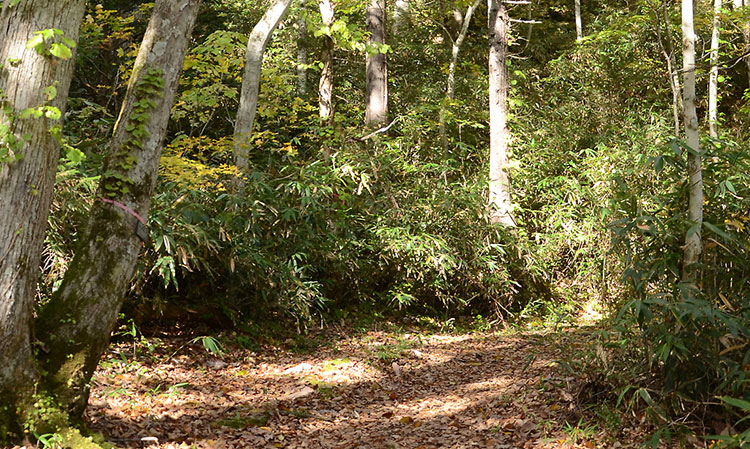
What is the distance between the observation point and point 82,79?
33.1 ft

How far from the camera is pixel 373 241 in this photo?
338 inches

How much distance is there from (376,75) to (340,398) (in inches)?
285

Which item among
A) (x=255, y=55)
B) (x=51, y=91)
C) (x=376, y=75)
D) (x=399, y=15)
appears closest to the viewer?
(x=51, y=91)

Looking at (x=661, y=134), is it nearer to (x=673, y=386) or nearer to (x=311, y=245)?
(x=311, y=245)

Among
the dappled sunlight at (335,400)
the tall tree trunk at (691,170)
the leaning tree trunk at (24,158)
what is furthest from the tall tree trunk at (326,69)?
the leaning tree trunk at (24,158)

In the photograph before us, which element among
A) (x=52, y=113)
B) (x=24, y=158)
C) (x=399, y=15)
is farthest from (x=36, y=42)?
(x=399, y=15)

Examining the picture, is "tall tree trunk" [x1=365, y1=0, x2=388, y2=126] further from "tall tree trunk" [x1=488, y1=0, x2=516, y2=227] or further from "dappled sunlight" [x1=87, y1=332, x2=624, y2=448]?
"dappled sunlight" [x1=87, y1=332, x2=624, y2=448]

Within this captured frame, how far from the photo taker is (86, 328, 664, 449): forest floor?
14.3 feet

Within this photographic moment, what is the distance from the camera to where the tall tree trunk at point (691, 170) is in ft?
12.7

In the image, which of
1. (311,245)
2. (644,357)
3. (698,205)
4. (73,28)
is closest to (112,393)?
(73,28)

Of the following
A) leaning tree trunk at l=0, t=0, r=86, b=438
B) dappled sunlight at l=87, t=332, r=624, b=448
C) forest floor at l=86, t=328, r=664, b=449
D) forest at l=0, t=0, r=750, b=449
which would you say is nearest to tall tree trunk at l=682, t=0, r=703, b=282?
forest at l=0, t=0, r=750, b=449

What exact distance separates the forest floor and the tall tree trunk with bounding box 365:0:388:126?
5.23 meters

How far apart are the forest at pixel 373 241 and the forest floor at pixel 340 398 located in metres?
0.03

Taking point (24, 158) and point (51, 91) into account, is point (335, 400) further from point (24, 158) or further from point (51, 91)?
point (51, 91)
